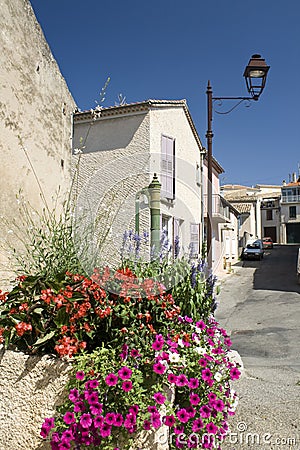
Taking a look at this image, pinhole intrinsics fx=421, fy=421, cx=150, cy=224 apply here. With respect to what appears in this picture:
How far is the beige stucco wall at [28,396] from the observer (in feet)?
7.45

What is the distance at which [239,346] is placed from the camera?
7234 mm

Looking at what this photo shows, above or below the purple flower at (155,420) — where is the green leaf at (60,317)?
above

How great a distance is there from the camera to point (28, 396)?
2.29m

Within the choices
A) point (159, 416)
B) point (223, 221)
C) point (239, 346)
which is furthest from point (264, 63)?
point (223, 221)

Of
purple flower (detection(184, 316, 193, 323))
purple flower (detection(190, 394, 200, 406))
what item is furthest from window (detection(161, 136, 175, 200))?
purple flower (detection(190, 394, 200, 406))

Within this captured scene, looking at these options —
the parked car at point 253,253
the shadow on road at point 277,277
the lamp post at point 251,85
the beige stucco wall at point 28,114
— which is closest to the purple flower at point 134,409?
the beige stucco wall at point 28,114

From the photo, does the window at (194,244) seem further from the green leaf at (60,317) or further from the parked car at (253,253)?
the parked car at (253,253)

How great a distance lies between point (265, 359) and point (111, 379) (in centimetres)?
470

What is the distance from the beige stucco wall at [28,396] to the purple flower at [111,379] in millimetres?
313

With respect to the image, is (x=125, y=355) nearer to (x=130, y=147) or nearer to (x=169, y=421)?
(x=169, y=421)

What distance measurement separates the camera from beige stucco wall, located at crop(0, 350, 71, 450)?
89.4 inches

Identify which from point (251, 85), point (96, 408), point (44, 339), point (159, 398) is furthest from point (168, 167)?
point (96, 408)

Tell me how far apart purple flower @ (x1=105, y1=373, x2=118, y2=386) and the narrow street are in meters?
1.07

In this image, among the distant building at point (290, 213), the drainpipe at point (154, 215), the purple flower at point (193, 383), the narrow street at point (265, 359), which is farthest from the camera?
the distant building at point (290, 213)
